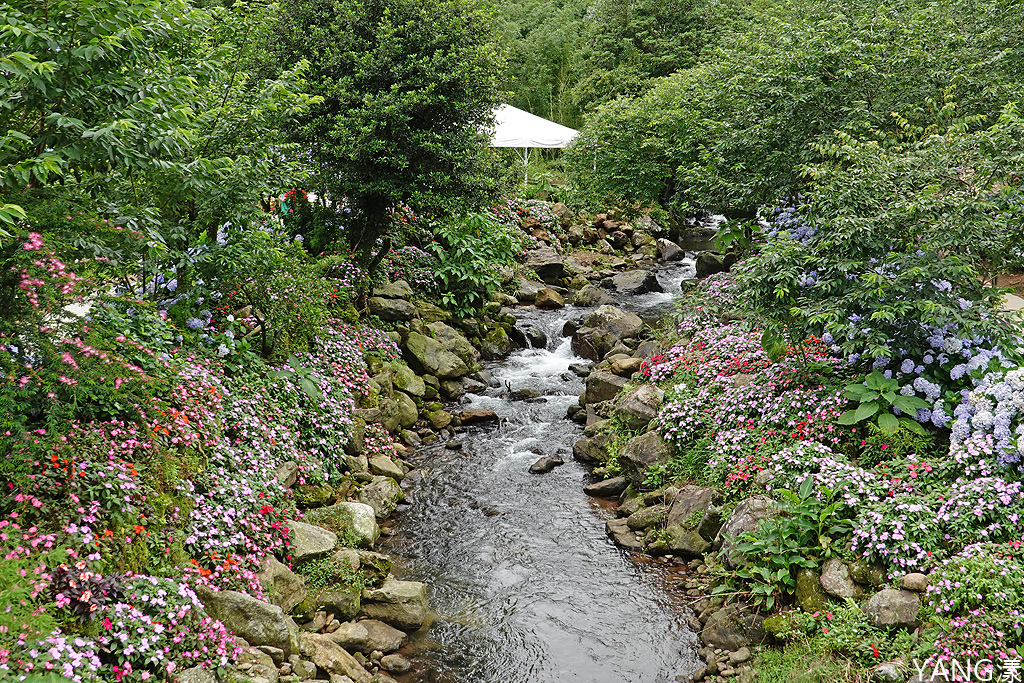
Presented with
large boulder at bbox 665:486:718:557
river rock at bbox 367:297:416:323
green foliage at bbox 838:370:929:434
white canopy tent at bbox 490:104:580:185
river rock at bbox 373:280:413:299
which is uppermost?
white canopy tent at bbox 490:104:580:185

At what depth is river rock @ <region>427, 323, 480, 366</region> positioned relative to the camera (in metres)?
12.3

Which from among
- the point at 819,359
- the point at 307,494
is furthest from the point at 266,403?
the point at 819,359

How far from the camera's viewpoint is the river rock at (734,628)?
580cm

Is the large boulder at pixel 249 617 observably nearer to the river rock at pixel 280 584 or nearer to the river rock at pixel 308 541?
the river rock at pixel 280 584

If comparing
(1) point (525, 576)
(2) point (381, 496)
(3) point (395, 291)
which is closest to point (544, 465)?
(2) point (381, 496)

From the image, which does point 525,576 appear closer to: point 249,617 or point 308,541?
point 308,541

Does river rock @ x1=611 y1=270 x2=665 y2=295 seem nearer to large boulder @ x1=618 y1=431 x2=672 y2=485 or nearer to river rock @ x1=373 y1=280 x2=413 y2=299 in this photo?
river rock @ x1=373 y1=280 x2=413 y2=299

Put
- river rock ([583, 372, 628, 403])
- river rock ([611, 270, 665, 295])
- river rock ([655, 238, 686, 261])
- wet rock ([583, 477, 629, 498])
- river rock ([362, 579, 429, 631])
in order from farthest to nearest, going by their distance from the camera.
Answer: river rock ([655, 238, 686, 261]) → river rock ([611, 270, 665, 295]) → river rock ([583, 372, 628, 403]) → wet rock ([583, 477, 629, 498]) → river rock ([362, 579, 429, 631])

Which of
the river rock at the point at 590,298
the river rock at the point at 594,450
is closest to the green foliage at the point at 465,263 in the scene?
the river rock at the point at 590,298

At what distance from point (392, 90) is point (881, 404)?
7938 mm

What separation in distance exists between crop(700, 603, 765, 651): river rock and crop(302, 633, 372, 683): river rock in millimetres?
2850

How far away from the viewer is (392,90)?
10.6 m

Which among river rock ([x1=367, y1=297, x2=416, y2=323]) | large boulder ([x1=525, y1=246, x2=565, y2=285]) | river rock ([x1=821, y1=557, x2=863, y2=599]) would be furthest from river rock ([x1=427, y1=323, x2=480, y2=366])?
river rock ([x1=821, y1=557, x2=863, y2=599])

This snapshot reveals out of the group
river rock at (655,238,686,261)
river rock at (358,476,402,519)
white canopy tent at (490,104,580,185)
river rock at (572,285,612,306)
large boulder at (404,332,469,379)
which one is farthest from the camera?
white canopy tent at (490,104,580,185)
